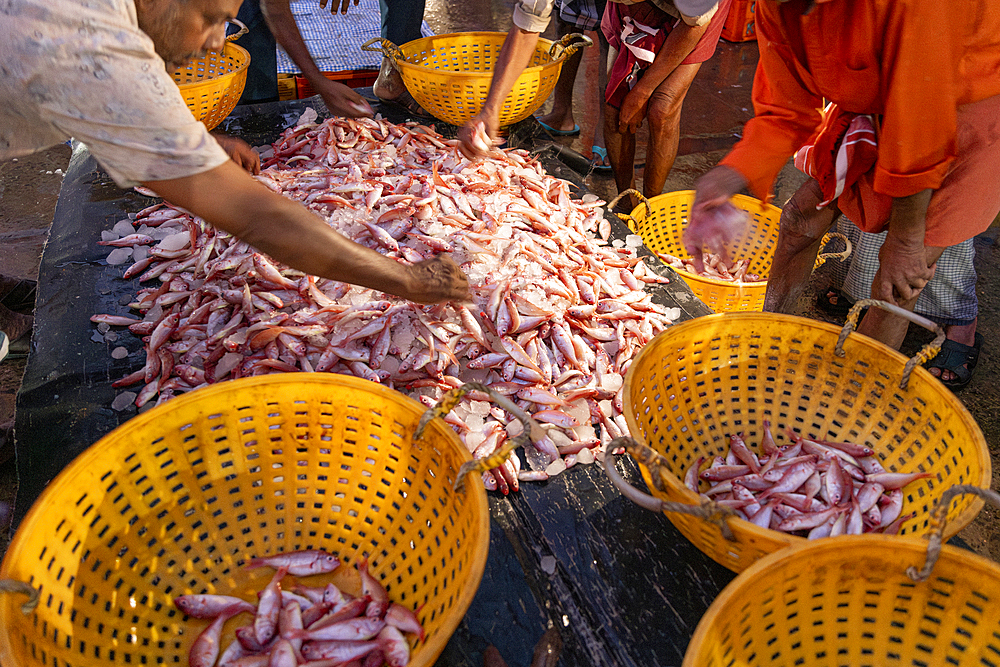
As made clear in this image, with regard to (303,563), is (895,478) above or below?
above

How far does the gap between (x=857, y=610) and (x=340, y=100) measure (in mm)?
3041

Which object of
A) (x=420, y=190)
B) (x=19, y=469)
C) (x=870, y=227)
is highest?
(x=870, y=227)

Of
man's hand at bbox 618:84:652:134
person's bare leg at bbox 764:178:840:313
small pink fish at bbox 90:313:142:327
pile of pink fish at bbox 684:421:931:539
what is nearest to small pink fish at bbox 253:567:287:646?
pile of pink fish at bbox 684:421:931:539

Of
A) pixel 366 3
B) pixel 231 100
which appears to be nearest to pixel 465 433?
pixel 231 100

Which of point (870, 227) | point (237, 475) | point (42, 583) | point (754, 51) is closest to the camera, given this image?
point (42, 583)

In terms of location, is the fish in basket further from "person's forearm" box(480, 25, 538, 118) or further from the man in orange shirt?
"person's forearm" box(480, 25, 538, 118)

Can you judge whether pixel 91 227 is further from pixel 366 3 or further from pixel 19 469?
pixel 366 3

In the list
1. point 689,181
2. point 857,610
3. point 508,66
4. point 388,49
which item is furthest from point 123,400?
point 689,181

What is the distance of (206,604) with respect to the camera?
4.52 ft

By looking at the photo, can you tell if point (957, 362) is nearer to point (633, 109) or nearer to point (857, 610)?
point (633, 109)

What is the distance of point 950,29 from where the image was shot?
1.61 metres

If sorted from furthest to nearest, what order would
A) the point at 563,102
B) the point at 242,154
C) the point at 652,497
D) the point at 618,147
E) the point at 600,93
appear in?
the point at 600,93, the point at 563,102, the point at 618,147, the point at 242,154, the point at 652,497

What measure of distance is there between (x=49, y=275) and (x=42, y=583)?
5.54 feet

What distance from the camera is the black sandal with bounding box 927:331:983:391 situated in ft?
9.77
